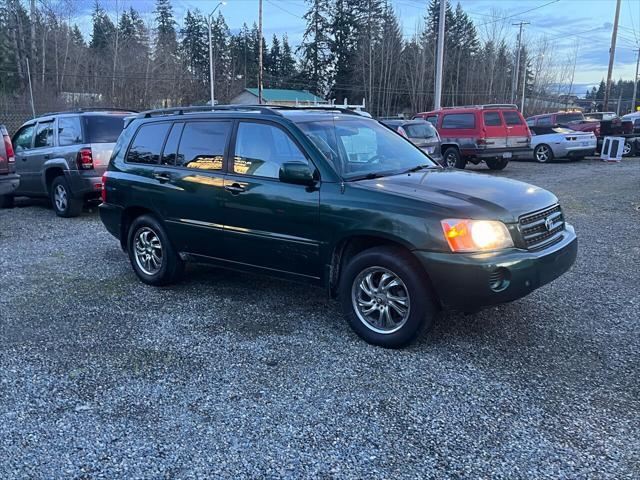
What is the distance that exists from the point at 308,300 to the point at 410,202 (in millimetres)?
1832

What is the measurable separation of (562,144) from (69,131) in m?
16.7

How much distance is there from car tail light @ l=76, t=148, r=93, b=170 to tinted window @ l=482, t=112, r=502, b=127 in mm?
11369

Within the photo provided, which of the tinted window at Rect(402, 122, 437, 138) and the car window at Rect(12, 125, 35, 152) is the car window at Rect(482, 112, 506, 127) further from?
the car window at Rect(12, 125, 35, 152)

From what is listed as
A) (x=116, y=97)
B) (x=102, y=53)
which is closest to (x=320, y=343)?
(x=116, y=97)

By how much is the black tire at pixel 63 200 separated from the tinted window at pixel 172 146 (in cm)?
469

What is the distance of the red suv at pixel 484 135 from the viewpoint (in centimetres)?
1623

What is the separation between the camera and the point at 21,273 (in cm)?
660

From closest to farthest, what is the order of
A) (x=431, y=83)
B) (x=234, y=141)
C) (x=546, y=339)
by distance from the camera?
(x=546, y=339) → (x=234, y=141) → (x=431, y=83)

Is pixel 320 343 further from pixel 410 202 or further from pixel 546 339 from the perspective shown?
pixel 546 339

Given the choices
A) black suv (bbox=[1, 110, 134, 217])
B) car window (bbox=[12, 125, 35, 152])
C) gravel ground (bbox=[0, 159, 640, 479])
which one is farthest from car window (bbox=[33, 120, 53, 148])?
gravel ground (bbox=[0, 159, 640, 479])

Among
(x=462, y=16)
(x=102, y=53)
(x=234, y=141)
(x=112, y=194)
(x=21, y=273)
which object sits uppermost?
(x=462, y=16)

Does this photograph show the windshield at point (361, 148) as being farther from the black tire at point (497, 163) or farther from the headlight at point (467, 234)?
the black tire at point (497, 163)

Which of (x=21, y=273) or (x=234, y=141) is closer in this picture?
(x=234, y=141)

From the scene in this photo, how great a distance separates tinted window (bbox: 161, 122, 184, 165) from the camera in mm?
5609
